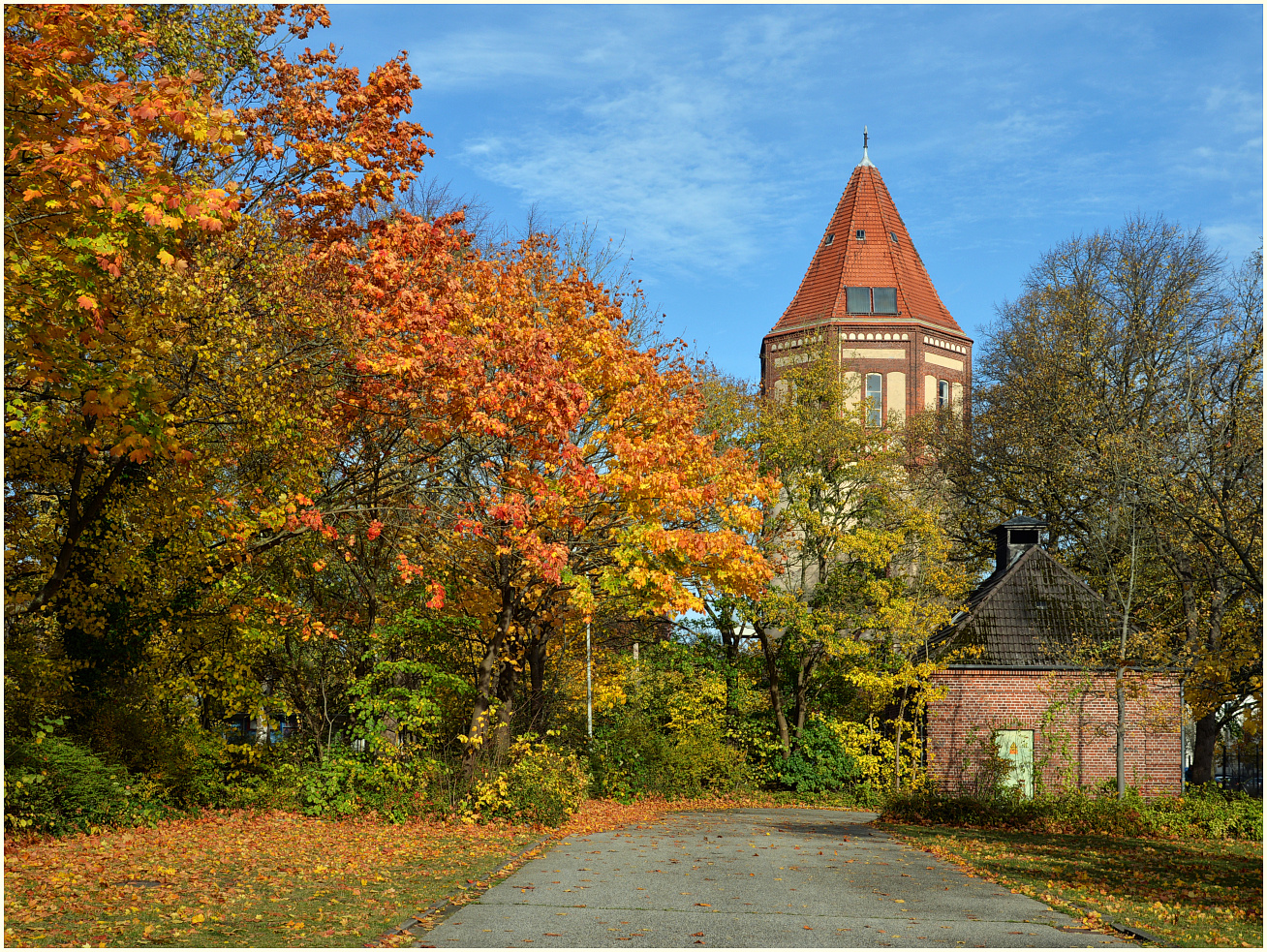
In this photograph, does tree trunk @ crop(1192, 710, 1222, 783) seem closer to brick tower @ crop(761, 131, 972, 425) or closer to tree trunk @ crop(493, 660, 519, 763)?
tree trunk @ crop(493, 660, 519, 763)

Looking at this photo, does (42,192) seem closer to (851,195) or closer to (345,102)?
(345,102)

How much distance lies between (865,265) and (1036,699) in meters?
38.2

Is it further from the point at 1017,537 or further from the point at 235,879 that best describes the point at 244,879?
the point at 1017,537

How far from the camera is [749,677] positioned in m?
32.8

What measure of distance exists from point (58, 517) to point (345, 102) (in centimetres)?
707

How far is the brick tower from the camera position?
55.4 meters

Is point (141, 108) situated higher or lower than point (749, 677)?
higher

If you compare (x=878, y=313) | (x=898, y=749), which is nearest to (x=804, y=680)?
(x=898, y=749)

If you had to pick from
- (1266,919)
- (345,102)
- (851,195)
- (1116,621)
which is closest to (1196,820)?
(1116,621)

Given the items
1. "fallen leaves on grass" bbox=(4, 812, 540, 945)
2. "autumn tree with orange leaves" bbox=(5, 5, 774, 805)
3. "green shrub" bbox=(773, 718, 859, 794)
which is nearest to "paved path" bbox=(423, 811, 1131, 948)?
"fallen leaves on grass" bbox=(4, 812, 540, 945)

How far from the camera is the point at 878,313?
57812 mm

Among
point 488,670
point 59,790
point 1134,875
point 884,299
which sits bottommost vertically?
point 1134,875

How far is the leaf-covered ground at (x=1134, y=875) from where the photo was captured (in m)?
9.45

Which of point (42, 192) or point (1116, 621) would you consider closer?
point (42, 192)
